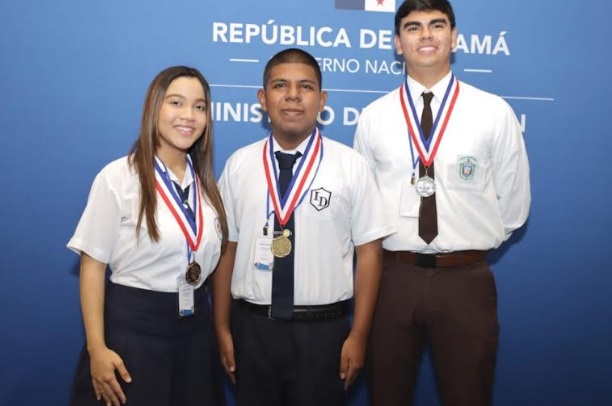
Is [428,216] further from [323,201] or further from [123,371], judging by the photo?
[123,371]

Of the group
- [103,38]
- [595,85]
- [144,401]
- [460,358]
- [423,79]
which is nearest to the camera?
[144,401]

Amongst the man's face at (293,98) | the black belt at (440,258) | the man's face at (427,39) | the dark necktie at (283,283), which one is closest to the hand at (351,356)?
the dark necktie at (283,283)

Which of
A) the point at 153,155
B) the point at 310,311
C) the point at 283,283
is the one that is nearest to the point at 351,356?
the point at 310,311

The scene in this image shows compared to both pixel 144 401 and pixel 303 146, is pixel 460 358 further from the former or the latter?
pixel 144 401

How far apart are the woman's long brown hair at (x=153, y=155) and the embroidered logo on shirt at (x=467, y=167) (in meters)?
1.01

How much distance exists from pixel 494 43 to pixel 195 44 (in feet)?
5.22

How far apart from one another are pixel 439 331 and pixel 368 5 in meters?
1.72

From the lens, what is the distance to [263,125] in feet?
10.2

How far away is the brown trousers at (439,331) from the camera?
237 cm

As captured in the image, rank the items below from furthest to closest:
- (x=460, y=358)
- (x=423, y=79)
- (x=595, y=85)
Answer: (x=595, y=85)
(x=423, y=79)
(x=460, y=358)

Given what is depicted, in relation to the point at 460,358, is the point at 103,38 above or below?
above

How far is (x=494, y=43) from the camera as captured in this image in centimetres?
310

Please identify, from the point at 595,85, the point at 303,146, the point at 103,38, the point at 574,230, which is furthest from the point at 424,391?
the point at 103,38

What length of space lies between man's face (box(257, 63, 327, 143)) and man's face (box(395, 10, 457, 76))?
1.52ft
